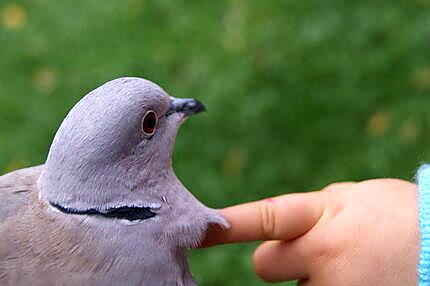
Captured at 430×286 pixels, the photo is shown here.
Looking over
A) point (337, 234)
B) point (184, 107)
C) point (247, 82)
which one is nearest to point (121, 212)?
point (184, 107)

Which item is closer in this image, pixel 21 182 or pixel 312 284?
pixel 21 182

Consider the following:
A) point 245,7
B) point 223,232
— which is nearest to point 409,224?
point 223,232

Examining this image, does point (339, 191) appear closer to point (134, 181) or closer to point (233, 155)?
point (134, 181)

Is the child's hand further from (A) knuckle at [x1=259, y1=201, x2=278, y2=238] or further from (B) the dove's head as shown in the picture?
(B) the dove's head

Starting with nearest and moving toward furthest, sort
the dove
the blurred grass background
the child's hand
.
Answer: the dove
the child's hand
the blurred grass background

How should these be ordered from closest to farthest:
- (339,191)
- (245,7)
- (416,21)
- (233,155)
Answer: (339,191) < (233,155) < (416,21) < (245,7)

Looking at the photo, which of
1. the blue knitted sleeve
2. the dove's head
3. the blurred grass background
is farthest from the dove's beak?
the blurred grass background

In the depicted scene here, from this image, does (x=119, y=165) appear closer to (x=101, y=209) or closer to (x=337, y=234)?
(x=101, y=209)
